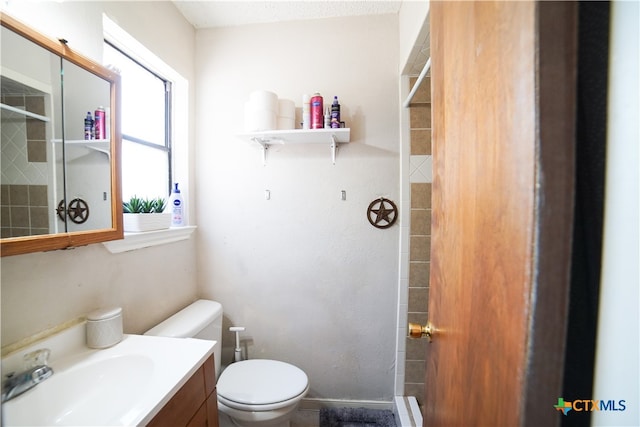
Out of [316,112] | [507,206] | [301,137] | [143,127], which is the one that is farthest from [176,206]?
[507,206]

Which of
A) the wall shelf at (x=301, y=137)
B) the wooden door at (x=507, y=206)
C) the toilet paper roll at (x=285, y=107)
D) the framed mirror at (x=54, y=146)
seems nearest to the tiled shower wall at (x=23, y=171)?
the framed mirror at (x=54, y=146)

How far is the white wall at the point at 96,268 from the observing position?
2.40ft

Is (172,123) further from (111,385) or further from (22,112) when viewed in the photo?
(111,385)

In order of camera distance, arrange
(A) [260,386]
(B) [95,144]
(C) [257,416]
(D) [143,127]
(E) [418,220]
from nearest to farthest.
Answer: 1. (B) [95,144]
2. (C) [257,416]
3. (A) [260,386]
4. (D) [143,127]
5. (E) [418,220]

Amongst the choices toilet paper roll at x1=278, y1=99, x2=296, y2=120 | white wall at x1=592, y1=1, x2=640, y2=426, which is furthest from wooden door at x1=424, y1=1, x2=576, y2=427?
toilet paper roll at x1=278, y1=99, x2=296, y2=120

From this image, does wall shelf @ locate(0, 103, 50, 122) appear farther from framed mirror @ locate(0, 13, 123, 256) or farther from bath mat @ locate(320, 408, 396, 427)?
bath mat @ locate(320, 408, 396, 427)

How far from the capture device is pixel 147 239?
1.16 metres

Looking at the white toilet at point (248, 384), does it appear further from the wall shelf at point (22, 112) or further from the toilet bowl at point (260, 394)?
the wall shelf at point (22, 112)

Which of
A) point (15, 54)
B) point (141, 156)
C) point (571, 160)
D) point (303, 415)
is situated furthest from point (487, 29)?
point (303, 415)

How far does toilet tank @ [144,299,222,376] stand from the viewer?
3.78 ft

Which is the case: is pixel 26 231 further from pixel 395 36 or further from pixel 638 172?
pixel 395 36

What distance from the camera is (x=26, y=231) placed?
0.70 meters

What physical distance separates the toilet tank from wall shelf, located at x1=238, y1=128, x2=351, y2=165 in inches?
A: 38.3

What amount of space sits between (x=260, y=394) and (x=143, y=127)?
1.58 meters
